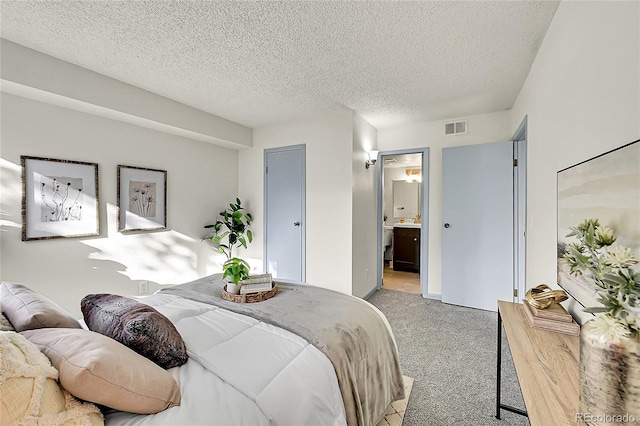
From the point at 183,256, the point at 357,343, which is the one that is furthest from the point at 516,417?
the point at 183,256

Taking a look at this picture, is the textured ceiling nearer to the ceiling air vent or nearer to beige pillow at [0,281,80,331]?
the ceiling air vent

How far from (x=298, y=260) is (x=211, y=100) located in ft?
7.62

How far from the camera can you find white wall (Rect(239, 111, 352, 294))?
11.5ft

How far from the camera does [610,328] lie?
67 cm

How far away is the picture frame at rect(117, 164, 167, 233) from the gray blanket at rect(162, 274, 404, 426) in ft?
5.06

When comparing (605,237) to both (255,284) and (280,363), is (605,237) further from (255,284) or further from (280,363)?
(255,284)

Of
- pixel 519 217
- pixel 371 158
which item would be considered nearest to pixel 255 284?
pixel 371 158

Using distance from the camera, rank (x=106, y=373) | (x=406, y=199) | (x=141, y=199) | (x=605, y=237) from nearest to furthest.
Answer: (x=106, y=373) < (x=605, y=237) < (x=141, y=199) < (x=406, y=199)

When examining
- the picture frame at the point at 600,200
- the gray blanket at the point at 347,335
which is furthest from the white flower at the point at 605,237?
the gray blanket at the point at 347,335

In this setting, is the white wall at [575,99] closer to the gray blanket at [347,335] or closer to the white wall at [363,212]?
the gray blanket at [347,335]

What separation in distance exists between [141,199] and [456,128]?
4.12 metres

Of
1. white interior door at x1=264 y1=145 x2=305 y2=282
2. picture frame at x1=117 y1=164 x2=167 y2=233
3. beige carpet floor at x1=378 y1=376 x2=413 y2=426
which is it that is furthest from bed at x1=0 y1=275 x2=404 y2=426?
white interior door at x1=264 y1=145 x2=305 y2=282

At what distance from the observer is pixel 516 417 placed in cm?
170

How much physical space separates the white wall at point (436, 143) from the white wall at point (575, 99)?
3.92 feet
